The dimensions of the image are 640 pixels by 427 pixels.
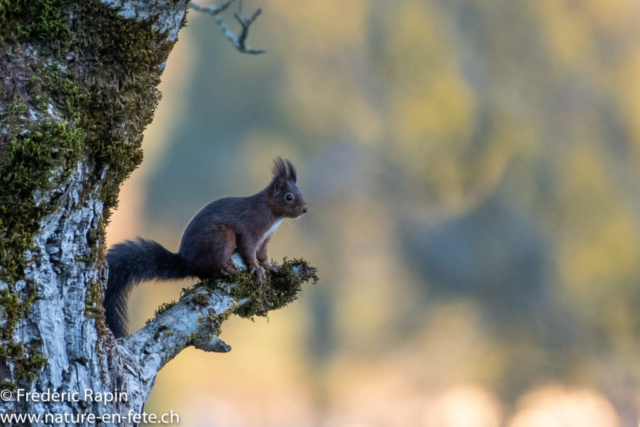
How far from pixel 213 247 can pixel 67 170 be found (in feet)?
4.02

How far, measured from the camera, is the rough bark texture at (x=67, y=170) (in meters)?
1.42

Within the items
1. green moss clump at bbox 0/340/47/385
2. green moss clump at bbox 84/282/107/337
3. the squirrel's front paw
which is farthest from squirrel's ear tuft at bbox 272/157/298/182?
green moss clump at bbox 0/340/47/385

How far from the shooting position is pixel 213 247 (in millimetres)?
2658

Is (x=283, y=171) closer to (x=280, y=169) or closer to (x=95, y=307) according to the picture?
(x=280, y=169)

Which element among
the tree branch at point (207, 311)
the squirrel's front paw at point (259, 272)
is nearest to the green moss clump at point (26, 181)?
the tree branch at point (207, 311)

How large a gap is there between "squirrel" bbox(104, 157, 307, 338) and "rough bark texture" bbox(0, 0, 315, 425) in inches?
28.2

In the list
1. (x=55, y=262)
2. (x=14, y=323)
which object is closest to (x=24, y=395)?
(x=14, y=323)

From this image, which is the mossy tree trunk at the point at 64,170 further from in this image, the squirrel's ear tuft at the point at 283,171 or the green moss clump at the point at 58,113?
the squirrel's ear tuft at the point at 283,171

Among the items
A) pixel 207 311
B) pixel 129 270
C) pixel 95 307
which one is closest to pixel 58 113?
pixel 95 307

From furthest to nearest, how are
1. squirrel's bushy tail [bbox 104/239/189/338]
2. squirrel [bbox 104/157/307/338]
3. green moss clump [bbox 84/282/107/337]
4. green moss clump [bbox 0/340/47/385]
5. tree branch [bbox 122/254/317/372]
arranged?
squirrel [bbox 104/157/307/338], squirrel's bushy tail [bbox 104/239/189/338], tree branch [bbox 122/254/317/372], green moss clump [bbox 84/282/107/337], green moss clump [bbox 0/340/47/385]

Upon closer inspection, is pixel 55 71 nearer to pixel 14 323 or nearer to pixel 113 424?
pixel 14 323

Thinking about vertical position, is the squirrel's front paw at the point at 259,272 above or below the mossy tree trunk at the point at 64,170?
above

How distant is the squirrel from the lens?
2484mm

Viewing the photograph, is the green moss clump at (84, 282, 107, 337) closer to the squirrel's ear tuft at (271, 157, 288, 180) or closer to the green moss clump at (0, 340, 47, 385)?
the green moss clump at (0, 340, 47, 385)
